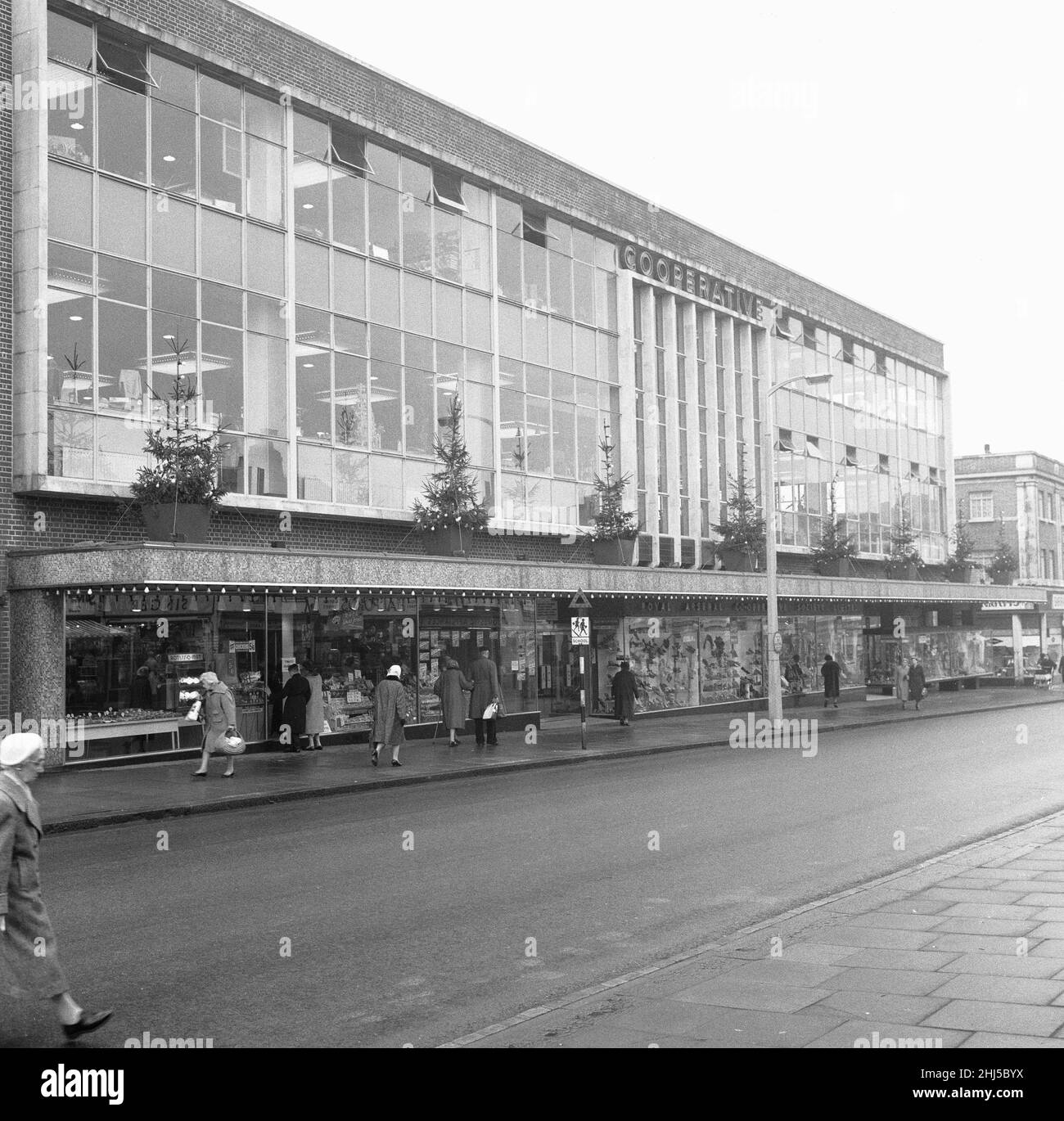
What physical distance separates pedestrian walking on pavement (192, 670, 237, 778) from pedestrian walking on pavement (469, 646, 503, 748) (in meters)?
6.22

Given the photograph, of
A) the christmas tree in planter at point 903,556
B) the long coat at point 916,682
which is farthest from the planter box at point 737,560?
the christmas tree in planter at point 903,556

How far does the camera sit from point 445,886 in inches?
393

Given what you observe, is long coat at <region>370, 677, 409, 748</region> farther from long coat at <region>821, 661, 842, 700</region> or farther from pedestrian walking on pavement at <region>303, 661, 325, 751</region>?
long coat at <region>821, 661, 842, 700</region>

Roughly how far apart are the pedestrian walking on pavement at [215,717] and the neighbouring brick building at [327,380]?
1.68m

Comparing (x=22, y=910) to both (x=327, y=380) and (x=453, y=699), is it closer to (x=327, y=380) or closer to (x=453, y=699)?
(x=453, y=699)

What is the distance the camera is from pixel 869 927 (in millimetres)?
7852

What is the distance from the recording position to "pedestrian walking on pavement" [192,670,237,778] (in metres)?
18.3

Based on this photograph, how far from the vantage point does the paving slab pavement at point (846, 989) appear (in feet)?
18.6

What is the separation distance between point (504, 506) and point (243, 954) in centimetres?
2090

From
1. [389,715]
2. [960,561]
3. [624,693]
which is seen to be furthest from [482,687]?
[960,561]

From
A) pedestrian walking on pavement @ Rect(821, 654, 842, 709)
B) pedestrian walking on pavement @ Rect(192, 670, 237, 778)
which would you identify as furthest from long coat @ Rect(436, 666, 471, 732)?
pedestrian walking on pavement @ Rect(821, 654, 842, 709)

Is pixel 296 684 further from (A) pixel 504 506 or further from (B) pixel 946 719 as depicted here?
(B) pixel 946 719

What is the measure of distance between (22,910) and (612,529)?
23.9 m
